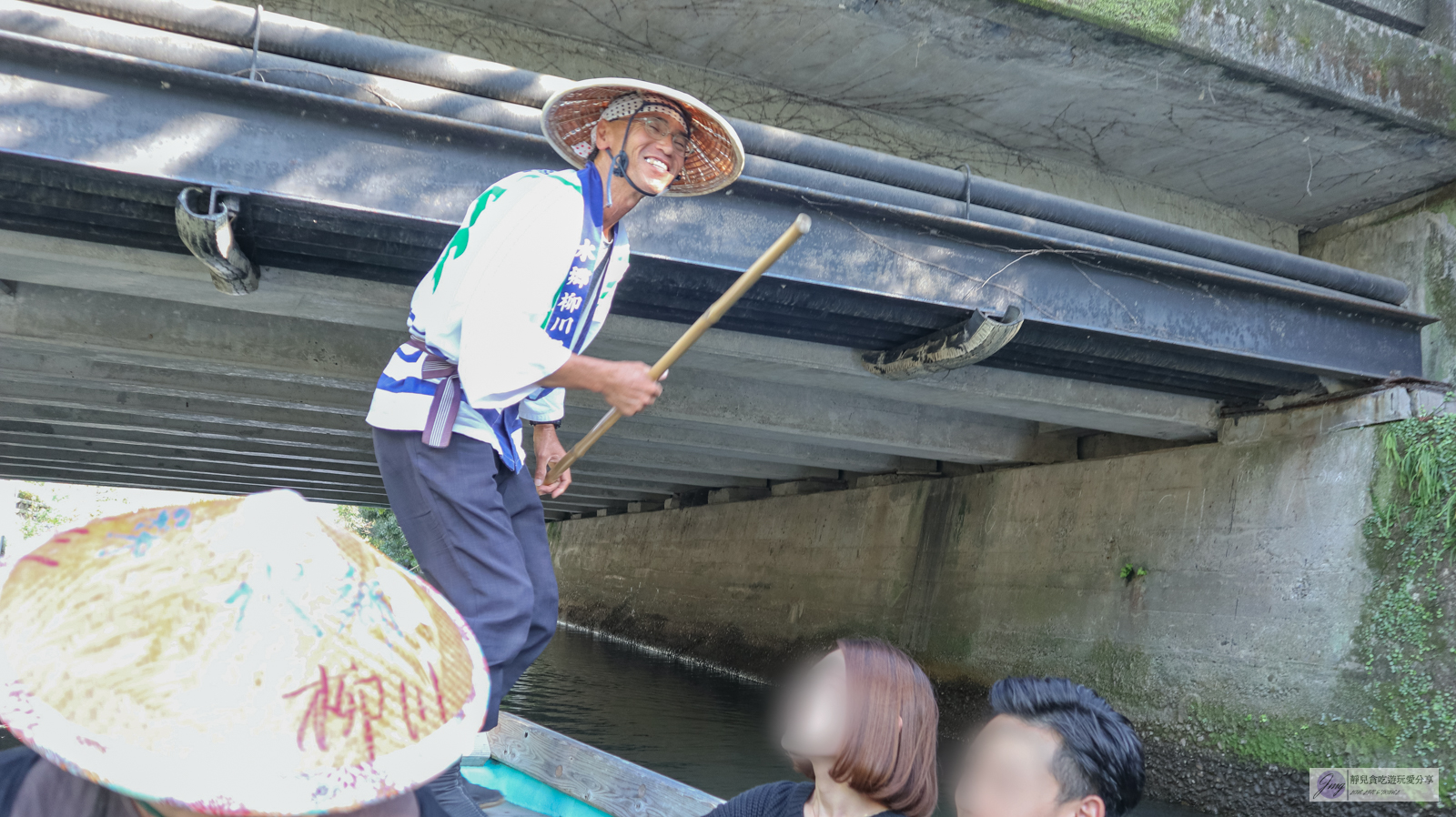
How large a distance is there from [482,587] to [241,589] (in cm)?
135

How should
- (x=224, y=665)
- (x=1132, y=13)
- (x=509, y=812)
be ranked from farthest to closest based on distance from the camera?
(x=1132, y=13) → (x=509, y=812) → (x=224, y=665)

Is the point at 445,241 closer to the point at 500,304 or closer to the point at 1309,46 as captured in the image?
the point at 500,304

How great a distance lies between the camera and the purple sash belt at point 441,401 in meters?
2.08

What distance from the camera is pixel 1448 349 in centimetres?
571

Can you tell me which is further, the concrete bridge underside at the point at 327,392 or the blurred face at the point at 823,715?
the concrete bridge underside at the point at 327,392

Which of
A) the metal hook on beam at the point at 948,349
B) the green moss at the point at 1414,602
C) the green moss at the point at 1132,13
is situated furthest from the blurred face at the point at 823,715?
the green moss at the point at 1414,602

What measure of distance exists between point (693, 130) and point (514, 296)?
770mm

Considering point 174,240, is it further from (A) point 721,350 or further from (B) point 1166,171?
(B) point 1166,171

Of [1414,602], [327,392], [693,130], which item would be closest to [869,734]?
[693,130]

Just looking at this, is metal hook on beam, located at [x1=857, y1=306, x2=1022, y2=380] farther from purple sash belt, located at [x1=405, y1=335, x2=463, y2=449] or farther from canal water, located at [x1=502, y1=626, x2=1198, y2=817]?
purple sash belt, located at [x1=405, y1=335, x2=463, y2=449]

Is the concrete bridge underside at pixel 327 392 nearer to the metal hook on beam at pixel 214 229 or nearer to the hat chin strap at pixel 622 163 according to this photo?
the metal hook on beam at pixel 214 229

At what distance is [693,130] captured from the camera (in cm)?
249

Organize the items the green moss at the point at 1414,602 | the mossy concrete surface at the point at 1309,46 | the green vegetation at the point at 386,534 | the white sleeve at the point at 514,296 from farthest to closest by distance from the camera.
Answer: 1. the green vegetation at the point at 386,534
2. the green moss at the point at 1414,602
3. the mossy concrete surface at the point at 1309,46
4. the white sleeve at the point at 514,296

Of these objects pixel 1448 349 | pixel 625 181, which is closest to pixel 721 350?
pixel 625 181
